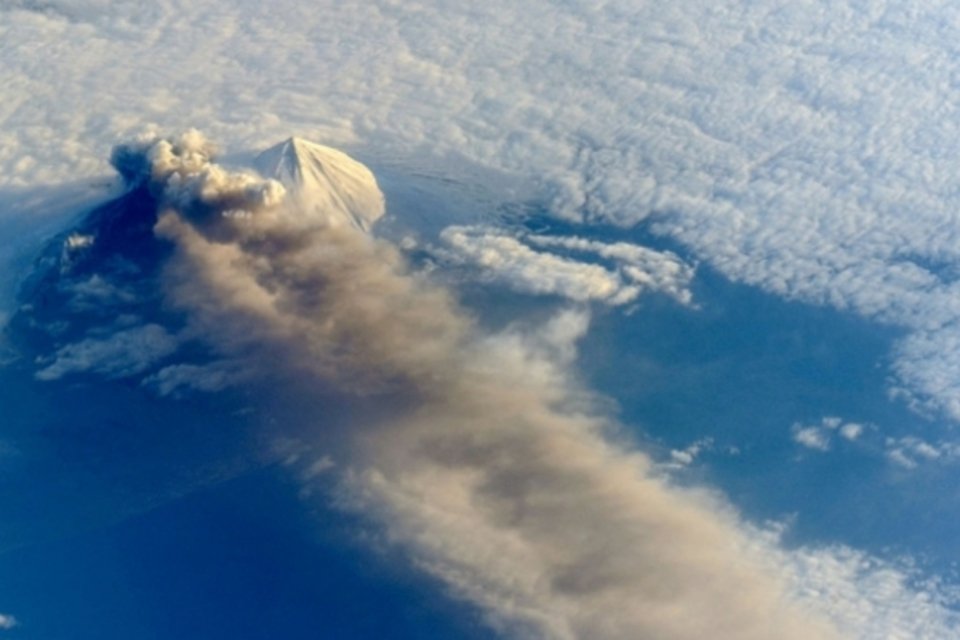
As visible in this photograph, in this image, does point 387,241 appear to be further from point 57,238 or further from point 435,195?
point 57,238

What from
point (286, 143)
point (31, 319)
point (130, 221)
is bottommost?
point (31, 319)

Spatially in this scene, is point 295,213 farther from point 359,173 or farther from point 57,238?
point 57,238

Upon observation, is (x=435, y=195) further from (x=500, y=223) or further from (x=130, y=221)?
(x=130, y=221)

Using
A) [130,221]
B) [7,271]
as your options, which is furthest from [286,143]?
[7,271]

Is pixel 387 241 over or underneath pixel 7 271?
over

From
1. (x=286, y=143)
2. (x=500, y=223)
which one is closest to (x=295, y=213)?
(x=286, y=143)

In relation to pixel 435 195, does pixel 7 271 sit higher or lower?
lower
